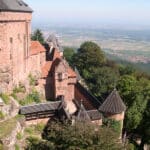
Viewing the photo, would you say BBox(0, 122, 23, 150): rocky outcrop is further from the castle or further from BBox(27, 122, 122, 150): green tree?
the castle

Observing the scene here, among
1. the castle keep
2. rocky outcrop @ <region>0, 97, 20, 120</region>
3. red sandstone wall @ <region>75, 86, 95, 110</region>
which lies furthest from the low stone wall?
red sandstone wall @ <region>75, 86, 95, 110</region>

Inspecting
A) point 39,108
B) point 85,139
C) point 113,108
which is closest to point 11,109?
point 39,108

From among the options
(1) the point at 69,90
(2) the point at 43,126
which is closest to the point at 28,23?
(1) the point at 69,90

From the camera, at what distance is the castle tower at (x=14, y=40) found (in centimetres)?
3550

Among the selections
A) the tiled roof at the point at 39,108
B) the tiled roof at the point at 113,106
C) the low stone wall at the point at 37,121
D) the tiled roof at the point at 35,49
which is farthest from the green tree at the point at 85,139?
the tiled roof at the point at 35,49

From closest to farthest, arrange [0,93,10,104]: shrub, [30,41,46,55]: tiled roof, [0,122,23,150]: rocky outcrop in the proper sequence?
[0,122,23,150]: rocky outcrop
[0,93,10,104]: shrub
[30,41,46,55]: tiled roof

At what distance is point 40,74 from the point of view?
151ft

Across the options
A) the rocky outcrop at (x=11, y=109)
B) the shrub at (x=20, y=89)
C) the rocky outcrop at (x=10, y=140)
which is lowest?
the rocky outcrop at (x=10, y=140)

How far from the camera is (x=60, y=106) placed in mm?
39969

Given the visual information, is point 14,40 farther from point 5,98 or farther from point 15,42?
point 5,98

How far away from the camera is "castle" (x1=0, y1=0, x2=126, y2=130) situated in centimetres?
3638

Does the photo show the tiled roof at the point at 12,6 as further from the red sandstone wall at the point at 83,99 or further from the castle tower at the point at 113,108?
the castle tower at the point at 113,108

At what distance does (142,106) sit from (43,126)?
14759 millimetres

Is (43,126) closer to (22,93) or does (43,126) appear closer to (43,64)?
(22,93)
